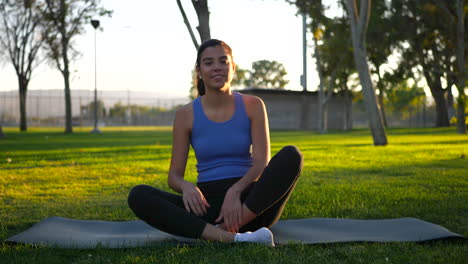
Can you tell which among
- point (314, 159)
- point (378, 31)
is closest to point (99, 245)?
point (314, 159)

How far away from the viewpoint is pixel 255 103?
11.9 ft

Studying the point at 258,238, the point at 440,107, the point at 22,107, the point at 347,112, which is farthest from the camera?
the point at 347,112

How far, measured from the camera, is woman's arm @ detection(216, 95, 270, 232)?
10.9ft

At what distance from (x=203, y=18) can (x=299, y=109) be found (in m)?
32.8

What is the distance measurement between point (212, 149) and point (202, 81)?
0.54 metres

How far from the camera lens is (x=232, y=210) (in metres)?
3.30

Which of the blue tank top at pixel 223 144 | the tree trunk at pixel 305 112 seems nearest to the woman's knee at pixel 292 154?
the blue tank top at pixel 223 144

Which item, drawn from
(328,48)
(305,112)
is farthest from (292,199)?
(305,112)

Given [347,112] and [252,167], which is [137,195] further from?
[347,112]

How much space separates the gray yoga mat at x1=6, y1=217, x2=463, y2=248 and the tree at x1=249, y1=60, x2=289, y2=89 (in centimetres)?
8042

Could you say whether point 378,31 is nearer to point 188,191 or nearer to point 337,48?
point 337,48

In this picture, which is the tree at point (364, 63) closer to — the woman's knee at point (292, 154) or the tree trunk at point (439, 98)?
the woman's knee at point (292, 154)

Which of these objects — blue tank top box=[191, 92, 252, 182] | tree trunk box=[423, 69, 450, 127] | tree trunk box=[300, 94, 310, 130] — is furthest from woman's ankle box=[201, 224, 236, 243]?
tree trunk box=[300, 94, 310, 130]

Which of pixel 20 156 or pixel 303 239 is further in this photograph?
pixel 20 156
